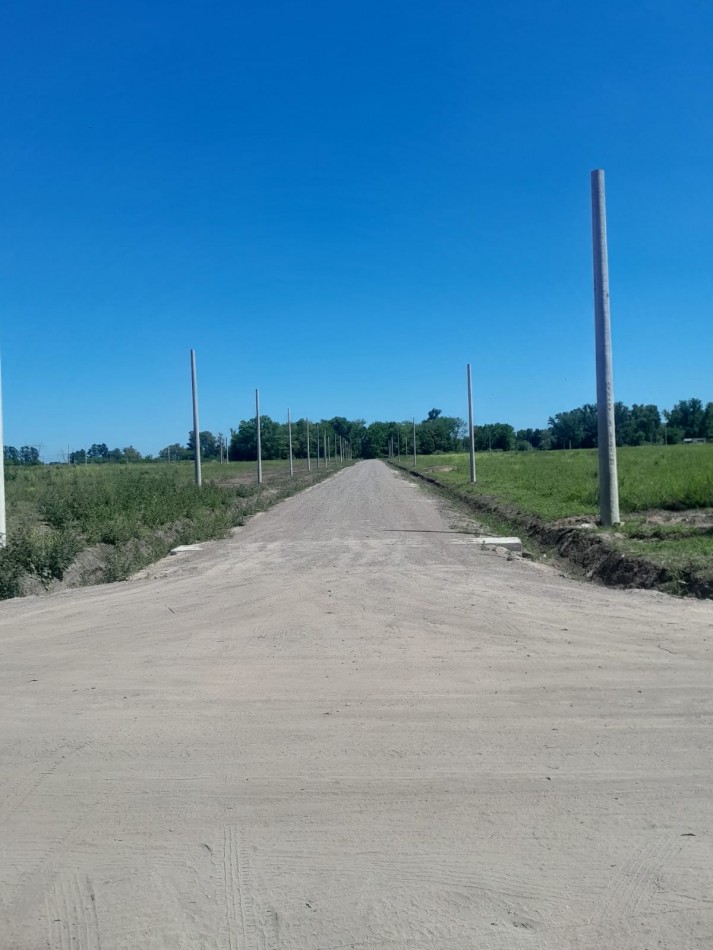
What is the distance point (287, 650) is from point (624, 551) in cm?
852

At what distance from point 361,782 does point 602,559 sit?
1133 centimetres

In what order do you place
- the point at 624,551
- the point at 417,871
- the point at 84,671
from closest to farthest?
the point at 417,871 < the point at 84,671 < the point at 624,551

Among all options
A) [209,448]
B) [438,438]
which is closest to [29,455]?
[209,448]

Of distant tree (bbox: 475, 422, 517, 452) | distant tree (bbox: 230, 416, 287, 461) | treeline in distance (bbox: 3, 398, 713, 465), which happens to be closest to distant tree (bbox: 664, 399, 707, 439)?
treeline in distance (bbox: 3, 398, 713, 465)

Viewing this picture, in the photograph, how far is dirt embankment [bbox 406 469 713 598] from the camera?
39.2ft

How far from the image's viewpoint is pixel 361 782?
4.86m

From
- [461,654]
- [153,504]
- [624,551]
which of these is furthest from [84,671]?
[153,504]

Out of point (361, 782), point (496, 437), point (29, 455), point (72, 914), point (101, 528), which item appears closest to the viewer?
point (72, 914)

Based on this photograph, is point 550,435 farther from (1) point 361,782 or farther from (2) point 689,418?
(1) point 361,782

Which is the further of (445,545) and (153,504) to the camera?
(153,504)

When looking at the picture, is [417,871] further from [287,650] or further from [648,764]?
[287,650]

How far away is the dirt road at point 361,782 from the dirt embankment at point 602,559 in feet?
7.09

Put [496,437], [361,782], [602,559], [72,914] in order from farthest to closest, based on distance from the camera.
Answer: [496,437]
[602,559]
[361,782]
[72,914]

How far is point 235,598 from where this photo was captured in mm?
11750
